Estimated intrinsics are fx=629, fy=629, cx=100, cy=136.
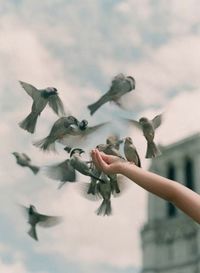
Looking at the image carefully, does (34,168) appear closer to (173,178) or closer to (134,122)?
(134,122)

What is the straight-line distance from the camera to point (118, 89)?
7250mm

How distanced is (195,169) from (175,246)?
9716 mm

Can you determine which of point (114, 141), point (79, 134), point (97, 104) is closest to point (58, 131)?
point (79, 134)

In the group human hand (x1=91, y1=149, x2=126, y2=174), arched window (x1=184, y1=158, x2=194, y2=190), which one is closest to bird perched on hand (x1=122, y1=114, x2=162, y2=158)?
human hand (x1=91, y1=149, x2=126, y2=174)

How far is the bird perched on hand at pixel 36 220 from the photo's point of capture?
7554 mm

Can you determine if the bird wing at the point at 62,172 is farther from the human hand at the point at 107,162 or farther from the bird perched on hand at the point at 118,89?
the human hand at the point at 107,162

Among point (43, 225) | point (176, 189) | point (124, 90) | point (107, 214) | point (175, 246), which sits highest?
point (175, 246)

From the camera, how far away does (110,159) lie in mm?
2574

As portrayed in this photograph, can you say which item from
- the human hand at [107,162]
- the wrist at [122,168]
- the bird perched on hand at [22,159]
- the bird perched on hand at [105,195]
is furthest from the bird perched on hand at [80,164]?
the bird perched on hand at [22,159]

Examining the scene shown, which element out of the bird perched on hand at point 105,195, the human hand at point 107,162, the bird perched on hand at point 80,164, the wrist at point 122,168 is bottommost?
the wrist at point 122,168

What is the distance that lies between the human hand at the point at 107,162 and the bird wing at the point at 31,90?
4.56 metres

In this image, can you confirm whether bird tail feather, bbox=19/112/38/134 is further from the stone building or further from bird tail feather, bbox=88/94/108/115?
the stone building

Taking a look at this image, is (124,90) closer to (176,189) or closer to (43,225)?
(43,225)

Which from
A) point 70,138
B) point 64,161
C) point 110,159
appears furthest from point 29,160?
point 110,159
